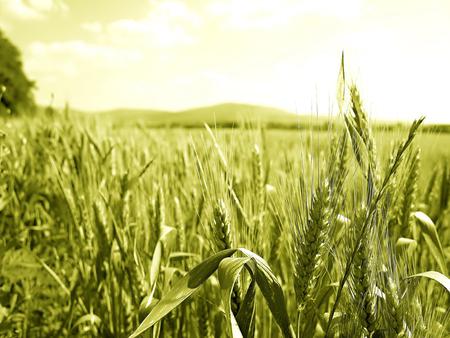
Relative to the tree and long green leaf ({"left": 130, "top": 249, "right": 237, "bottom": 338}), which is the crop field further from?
the tree

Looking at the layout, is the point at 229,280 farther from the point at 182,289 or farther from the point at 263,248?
the point at 263,248

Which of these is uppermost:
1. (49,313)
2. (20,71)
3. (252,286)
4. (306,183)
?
(20,71)

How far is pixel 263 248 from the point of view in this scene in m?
0.94

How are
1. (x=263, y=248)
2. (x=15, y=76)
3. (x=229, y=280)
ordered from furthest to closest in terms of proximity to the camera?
1. (x=15, y=76)
2. (x=263, y=248)
3. (x=229, y=280)

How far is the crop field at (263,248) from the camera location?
0.54m

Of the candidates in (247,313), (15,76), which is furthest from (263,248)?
(15,76)

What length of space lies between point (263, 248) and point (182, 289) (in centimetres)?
47

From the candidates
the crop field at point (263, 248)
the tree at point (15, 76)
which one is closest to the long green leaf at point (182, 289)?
the crop field at point (263, 248)

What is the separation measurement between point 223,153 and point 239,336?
317mm

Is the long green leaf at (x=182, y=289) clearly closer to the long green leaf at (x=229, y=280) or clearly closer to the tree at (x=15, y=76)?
the long green leaf at (x=229, y=280)

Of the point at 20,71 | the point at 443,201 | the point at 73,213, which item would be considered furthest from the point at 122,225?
the point at 20,71

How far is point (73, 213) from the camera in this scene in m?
1.18

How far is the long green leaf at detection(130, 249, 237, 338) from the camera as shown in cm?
48

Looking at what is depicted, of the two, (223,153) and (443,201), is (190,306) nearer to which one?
(223,153)
